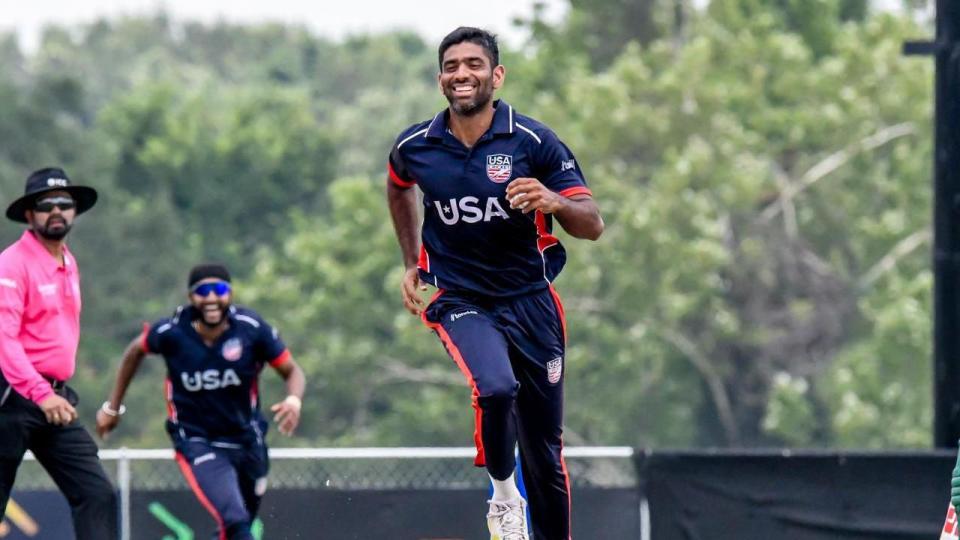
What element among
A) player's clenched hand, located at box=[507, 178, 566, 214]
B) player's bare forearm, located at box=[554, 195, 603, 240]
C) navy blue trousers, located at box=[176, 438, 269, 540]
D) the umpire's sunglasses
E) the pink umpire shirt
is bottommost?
navy blue trousers, located at box=[176, 438, 269, 540]

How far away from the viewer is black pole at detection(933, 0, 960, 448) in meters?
11.4

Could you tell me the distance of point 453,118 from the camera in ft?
24.4

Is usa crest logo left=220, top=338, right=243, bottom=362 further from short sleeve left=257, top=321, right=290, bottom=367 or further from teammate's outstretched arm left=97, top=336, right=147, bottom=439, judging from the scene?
teammate's outstretched arm left=97, top=336, right=147, bottom=439

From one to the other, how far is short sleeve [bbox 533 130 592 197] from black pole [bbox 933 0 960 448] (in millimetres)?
4761

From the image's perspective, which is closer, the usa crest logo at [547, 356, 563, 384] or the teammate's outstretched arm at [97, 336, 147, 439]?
the usa crest logo at [547, 356, 563, 384]

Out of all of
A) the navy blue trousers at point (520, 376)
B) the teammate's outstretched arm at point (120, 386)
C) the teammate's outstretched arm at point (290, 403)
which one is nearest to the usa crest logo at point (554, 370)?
the navy blue trousers at point (520, 376)

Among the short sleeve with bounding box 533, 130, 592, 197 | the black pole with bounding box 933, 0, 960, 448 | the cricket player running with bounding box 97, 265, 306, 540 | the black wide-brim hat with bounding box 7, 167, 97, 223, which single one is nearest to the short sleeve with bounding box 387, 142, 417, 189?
the short sleeve with bounding box 533, 130, 592, 197

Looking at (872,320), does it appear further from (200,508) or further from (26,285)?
(26,285)

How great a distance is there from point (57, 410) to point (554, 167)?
9.35ft

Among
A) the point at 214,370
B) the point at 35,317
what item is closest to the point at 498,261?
the point at 35,317

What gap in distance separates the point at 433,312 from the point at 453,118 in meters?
0.78

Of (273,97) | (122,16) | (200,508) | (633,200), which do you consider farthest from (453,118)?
(122,16)

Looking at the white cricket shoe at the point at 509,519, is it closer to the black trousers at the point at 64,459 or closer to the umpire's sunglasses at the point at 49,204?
the black trousers at the point at 64,459

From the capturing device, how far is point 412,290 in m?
7.64
